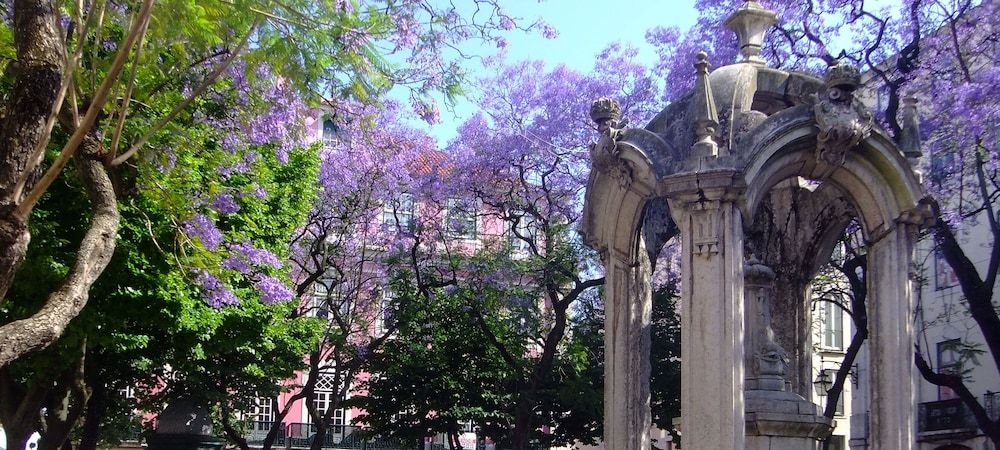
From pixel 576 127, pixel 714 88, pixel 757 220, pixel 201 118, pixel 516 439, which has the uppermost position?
pixel 576 127

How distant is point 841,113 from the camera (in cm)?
968

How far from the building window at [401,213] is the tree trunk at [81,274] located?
698 inches

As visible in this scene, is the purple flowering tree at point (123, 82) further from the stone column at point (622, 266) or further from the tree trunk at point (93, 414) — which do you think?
the tree trunk at point (93, 414)

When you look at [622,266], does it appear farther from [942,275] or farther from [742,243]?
[942,275]

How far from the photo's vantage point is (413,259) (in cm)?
2700

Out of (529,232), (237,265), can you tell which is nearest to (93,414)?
(237,265)

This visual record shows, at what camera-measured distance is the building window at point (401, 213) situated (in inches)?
1122

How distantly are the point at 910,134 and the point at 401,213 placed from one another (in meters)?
20.2

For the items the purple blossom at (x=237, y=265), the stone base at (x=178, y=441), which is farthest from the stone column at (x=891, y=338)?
the purple blossom at (x=237, y=265)

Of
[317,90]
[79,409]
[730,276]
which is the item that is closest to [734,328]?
[730,276]

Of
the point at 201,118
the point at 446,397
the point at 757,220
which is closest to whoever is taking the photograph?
the point at 757,220

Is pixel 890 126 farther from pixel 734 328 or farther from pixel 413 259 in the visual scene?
pixel 413 259

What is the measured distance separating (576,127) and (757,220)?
47.6 feet

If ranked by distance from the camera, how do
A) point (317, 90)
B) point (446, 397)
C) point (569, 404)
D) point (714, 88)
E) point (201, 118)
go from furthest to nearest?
point (446, 397)
point (569, 404)
point (201, 118)
point (317, 90)
point (714, 88)
